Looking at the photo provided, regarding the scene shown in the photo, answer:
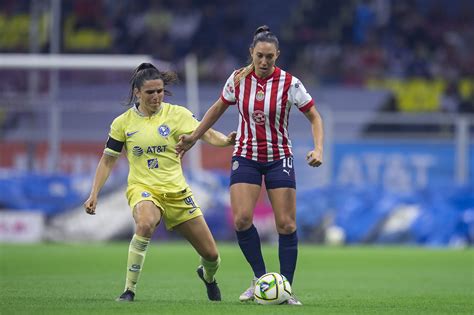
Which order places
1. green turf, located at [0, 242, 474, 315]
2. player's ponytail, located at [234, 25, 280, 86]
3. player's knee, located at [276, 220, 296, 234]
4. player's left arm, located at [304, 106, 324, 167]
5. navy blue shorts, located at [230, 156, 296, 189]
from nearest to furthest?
green turf, located at [0, 242, 474, 315]
player's left arm, located at [304, 106, 324, 167]
player's ponytail, located at [234, 25, 280, 86]
player's knee, located at [276, 220, 296, 234]
navy blue shorts, located at [230, 156, 296, 189]

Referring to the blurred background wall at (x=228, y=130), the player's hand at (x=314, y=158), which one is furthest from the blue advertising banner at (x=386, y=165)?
the player's hand at (x=314, y=158)

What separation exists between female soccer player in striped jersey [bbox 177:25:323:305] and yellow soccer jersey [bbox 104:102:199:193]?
7.5 inches

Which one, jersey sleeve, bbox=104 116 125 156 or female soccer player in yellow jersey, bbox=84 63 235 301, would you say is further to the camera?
jersey sleeve, bbox=104 116 125 156

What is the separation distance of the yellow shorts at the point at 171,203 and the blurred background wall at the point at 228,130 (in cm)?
1301

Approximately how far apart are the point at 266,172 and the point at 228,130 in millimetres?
14938

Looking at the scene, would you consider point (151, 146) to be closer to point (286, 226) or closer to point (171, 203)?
point (171, 203)

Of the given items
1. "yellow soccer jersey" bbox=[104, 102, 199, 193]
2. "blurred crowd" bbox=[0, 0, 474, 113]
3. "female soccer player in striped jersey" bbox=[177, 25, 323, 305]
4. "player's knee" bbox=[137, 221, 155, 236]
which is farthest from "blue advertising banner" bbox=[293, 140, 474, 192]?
"player's knee" bbox=[137, 221, 155, 236]

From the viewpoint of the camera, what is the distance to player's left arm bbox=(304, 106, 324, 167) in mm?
9242

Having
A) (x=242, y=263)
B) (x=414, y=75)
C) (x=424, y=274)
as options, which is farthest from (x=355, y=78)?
(x=424, y=274)

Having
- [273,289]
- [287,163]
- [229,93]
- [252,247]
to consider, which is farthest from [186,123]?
[273,289]

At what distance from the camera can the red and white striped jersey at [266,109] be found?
31.6 ft

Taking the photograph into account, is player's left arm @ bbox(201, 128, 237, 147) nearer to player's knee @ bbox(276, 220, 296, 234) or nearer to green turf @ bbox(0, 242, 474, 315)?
player's knee @ bbox(276, 220, 296, 234)

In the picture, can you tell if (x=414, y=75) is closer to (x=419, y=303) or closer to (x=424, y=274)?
(x=424, y=274)

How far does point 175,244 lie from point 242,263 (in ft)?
19.6
